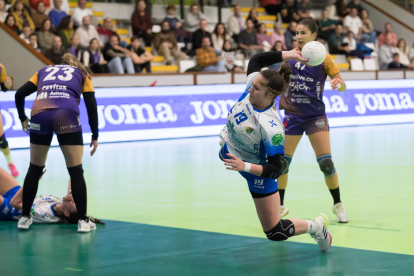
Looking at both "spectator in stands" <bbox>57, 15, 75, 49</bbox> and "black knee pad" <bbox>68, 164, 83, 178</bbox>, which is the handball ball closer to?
"black knee pad" <bbox>68, 164, 83, 178</bbox>

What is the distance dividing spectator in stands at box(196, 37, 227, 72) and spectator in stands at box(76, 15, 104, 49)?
123 inches

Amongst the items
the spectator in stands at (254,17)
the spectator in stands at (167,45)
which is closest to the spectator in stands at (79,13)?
the spectator in stands at (167,45)

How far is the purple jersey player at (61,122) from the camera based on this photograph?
562cm

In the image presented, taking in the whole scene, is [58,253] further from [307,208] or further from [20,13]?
[20,13]

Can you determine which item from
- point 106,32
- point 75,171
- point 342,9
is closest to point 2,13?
point 106,32

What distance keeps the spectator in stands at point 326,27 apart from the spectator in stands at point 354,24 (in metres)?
0.93

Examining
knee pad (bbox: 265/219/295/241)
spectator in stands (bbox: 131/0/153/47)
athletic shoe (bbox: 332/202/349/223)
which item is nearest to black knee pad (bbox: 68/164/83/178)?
knee pad (bbox: 265/219/295/241)

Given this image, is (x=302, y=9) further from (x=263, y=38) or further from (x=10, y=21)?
(x=10, y=21)

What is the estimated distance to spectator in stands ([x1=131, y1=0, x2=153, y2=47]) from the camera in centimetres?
1789

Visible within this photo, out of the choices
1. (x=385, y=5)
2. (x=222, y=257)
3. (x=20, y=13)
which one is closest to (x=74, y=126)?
(x=222, y=257)

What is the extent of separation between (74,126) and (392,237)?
3.16 meters

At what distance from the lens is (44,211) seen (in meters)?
6.19

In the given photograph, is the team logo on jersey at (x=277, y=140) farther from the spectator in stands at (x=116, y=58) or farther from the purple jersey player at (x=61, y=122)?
the spectator in stands at (x=116, y=58)

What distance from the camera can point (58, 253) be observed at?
16.4 feet
